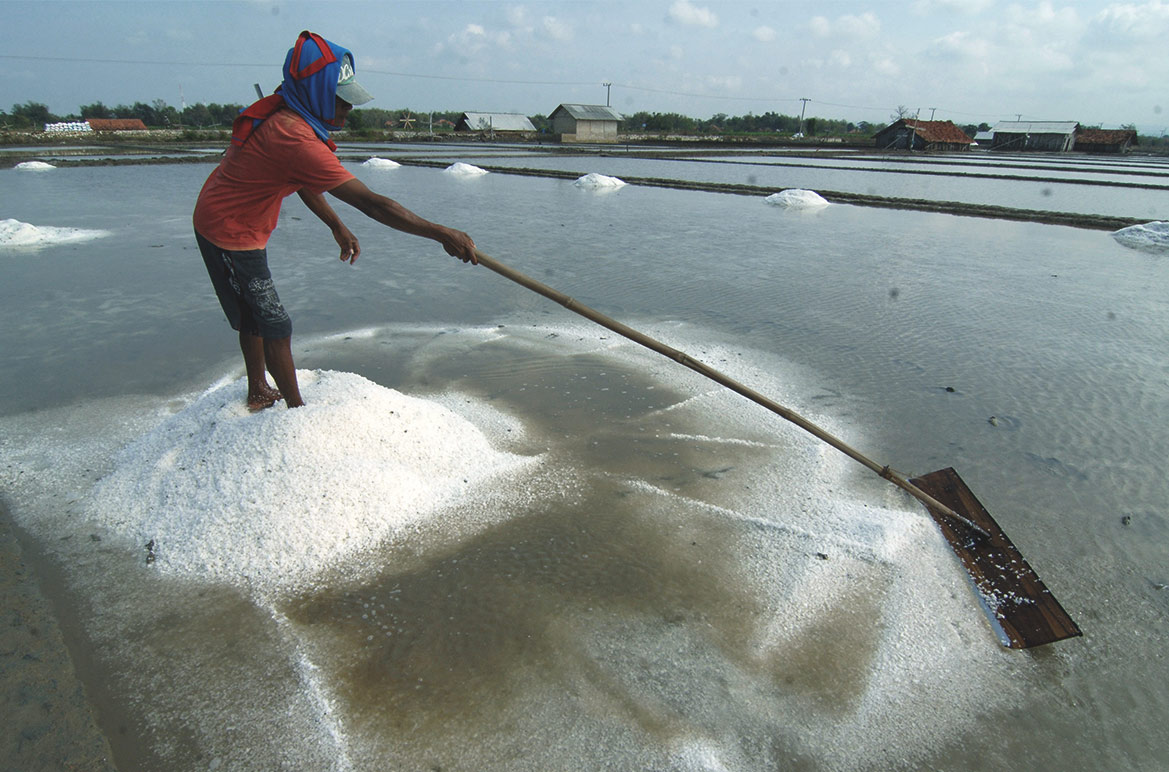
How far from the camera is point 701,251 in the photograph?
752 cm

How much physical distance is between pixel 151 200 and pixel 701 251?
9.20 meters

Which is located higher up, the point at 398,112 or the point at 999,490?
the point at 398,112

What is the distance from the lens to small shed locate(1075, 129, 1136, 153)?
1411 inches

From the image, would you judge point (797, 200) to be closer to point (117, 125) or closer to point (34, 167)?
point (34, 167)

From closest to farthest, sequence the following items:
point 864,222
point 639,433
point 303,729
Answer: point 303,729 → point 639,433 → point 864,222

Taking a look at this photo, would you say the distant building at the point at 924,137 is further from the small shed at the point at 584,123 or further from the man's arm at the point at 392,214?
the man's arm at the point at 392,214

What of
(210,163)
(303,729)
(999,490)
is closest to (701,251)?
(999,490)

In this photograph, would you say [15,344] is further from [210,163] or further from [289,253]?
[210,163]

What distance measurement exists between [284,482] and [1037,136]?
155ft

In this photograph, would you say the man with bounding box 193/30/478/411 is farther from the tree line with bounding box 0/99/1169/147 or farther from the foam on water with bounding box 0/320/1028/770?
the tree line with bounding box 0/99/1169/147

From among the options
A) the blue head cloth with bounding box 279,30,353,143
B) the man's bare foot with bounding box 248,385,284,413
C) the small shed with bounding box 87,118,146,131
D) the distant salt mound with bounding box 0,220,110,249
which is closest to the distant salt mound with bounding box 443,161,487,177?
the distant salt mound with bounding box 0,220,110,249

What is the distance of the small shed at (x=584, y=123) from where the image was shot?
37.7m

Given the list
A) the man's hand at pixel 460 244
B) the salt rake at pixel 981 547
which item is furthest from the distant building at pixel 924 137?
the man's hand at pixel 460 244

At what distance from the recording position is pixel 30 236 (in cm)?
698
